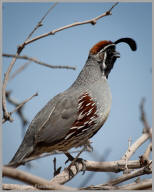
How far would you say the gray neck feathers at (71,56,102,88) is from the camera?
5.41 meters

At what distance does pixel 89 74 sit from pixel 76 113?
963 mm

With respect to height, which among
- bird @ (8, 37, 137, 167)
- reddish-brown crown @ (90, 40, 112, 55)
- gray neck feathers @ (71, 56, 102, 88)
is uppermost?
reddish-brown crown @ (90, 40, 112, 55)


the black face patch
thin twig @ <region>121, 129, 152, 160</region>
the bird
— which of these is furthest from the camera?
the black face patch

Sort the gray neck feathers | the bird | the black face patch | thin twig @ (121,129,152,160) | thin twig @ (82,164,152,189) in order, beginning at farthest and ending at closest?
the black face patch, the gray neck feathers, thin twig @ (121,129,152,160), the bird, thin twig @ (82,164,152,189)

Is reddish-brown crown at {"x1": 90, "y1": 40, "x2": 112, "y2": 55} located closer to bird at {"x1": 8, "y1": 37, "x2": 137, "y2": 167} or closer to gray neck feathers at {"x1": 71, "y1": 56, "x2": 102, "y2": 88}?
bird at {"x1": 8, "y1": 37, "x2": 137, "y2": 167}

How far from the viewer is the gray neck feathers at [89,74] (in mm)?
5414

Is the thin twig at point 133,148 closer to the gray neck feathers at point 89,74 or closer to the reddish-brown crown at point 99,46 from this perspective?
the gray neck feathers at point 89,74

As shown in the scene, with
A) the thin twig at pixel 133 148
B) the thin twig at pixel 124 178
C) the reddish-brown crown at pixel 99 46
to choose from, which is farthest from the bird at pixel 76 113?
the thin twig at pixel 124 178

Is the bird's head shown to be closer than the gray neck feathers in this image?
No

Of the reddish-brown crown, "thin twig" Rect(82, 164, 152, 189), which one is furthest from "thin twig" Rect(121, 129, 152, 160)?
the reddish-brown crown

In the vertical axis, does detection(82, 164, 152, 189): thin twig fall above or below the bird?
below

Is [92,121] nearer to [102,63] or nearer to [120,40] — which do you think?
[102,63]

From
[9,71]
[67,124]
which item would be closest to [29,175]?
[9,71]

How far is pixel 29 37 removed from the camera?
346cm
